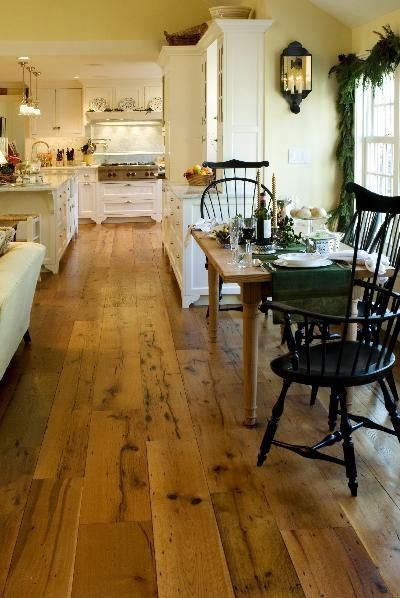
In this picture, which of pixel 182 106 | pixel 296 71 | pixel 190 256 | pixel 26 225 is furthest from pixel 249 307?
pixel 182 106

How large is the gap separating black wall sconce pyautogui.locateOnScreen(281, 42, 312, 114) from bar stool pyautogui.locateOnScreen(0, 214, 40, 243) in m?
2.57

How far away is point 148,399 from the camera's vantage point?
4230 millimetres

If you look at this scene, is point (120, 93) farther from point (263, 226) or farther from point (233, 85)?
point (263, 226)

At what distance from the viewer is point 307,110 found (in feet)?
21.8

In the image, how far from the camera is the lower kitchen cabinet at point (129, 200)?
13.3 meters

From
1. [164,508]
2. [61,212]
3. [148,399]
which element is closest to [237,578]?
[164,508]

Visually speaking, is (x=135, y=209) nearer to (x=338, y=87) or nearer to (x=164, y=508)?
(x=338, y=87)

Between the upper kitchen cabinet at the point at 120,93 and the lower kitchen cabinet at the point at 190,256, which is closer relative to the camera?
the lower kitchen cabinet at the point at 190,256

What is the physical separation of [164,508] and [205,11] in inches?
281

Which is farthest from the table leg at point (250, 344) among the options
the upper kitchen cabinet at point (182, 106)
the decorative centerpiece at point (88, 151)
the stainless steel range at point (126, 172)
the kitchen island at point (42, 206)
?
the decorative centerpiece at point (88, 151)

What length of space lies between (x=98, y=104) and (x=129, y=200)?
1923 mm

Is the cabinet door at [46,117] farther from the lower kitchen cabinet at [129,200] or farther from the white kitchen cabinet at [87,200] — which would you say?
the lower kitchen cabinet at [129,200]

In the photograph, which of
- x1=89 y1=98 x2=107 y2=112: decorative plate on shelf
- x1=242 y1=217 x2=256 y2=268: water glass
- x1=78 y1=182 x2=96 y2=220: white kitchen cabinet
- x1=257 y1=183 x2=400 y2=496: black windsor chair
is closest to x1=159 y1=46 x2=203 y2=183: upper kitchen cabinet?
x1=242 y1=217 x2=256 y2=268: water glass

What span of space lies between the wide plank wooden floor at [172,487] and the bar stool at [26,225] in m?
1.90
